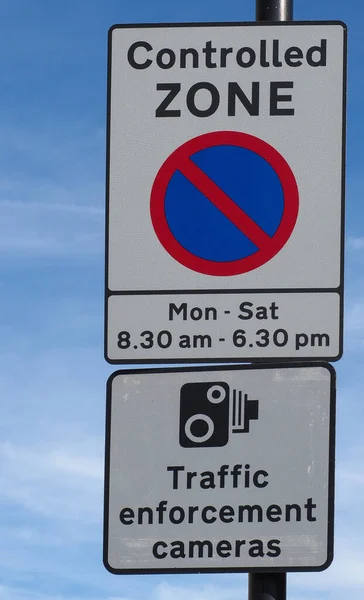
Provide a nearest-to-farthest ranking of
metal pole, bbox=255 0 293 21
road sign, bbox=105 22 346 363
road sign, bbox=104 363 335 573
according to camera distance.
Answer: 1. road sign, bbox=104 363 335 573
2. road sign, bbox=105 22 346 363
3. metal pole, bbox=255 0 293 21

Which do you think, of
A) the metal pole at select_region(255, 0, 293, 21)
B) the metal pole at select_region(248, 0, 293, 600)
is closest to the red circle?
the metal pole at select_region(255, 0, 293, 21)

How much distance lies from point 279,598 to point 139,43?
5.19 ft

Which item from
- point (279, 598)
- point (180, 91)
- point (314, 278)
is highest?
point (180, 91)

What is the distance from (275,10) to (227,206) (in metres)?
0.65

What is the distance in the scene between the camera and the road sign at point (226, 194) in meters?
2.74

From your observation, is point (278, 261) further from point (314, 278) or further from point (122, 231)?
point (122, 231)

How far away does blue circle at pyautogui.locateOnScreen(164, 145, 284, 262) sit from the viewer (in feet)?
9.11

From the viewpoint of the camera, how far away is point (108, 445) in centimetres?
267

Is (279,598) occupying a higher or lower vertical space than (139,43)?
lower

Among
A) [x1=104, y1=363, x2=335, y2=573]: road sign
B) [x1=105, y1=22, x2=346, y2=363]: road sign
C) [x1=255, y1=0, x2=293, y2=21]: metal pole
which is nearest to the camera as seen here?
[x1=104, y1=363, x2=335, y2=573]: road sign

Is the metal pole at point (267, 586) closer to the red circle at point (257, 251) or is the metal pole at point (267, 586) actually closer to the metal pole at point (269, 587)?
the metal pole at point (269, 587)

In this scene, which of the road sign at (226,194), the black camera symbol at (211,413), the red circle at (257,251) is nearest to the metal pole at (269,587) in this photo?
the black camera symbol at (211,413)

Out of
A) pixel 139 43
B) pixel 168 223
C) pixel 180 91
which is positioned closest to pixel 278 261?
pixel 168 223

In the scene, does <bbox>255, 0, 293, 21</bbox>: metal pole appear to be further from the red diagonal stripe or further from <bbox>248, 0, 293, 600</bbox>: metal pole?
<bbox>248, 0, 293, 600</bbox>: metal pole
